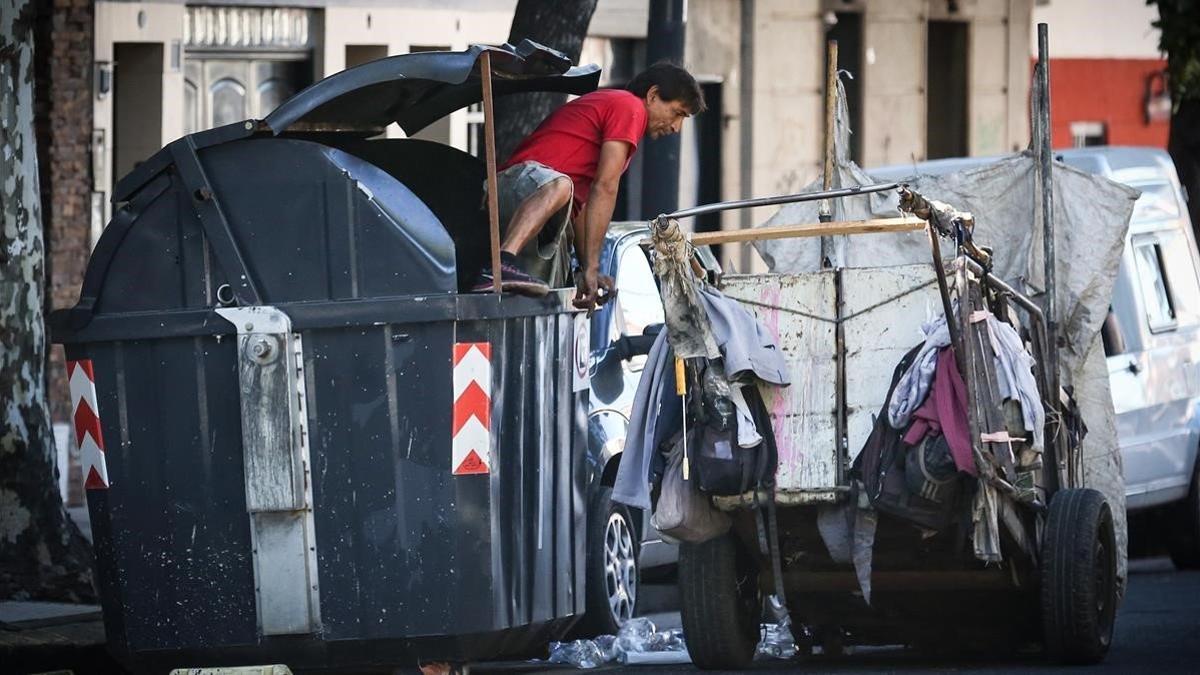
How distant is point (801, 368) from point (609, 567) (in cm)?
180

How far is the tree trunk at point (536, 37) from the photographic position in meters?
12.8

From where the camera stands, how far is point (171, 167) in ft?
26.6

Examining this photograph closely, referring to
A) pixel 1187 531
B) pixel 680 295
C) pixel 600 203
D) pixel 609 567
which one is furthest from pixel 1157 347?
pixel 680 295

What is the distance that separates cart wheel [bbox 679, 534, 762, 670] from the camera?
9.06 metres

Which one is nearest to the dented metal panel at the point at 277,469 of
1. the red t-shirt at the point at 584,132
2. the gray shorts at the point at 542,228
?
the gray shorts at the point at 542,228

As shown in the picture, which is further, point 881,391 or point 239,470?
point 881,391

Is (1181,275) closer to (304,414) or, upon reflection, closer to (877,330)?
(877,330)

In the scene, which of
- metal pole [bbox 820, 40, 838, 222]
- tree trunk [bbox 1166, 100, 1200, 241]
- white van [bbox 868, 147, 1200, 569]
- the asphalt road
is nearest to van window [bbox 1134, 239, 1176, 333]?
white van [bbox 868, 147, 1200, 569]

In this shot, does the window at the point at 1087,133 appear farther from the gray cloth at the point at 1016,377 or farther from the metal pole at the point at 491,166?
the metal pole at the point at 491,166

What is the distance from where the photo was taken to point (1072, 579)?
874 cm

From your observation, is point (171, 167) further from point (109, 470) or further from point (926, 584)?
point (926, 584)

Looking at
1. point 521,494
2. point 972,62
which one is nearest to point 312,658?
point 521,494

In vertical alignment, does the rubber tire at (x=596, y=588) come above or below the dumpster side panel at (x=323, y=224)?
below

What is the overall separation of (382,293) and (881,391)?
1947 millimetres
